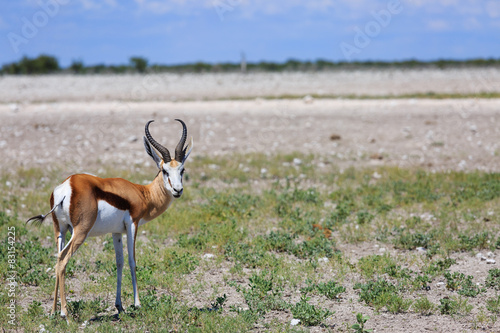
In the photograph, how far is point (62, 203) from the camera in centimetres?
592

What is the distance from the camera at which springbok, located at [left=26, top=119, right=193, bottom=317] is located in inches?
233

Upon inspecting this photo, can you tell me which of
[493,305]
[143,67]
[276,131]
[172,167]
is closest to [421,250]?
[493,305]

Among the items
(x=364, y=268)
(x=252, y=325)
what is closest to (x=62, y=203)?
(x=252, y=325)

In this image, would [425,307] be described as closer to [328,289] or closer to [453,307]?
[453,307]

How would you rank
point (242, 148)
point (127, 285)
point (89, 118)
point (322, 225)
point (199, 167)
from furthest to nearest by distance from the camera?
point (89, 118), point (242, 148), point (199, 167), point (322, 225), point (127, 285)

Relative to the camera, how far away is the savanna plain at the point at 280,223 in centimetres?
652

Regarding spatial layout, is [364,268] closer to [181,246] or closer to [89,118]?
[181,246]

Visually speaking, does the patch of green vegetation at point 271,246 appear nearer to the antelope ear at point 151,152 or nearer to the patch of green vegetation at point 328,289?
the patch of green vegetation at point 328,289

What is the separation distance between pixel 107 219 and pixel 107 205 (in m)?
0.17

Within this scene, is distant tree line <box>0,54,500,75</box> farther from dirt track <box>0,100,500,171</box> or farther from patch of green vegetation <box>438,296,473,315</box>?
patch of green vegetation <box>438,296,473,315</box>

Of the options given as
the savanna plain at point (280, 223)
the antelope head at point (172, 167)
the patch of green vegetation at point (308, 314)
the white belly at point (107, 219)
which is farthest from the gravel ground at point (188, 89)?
the patch of green vegetation at point (308, 314)

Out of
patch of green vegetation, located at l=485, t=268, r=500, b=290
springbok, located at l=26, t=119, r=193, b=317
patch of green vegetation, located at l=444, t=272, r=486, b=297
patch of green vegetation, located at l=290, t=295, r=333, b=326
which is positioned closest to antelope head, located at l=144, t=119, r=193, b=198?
springbok, located at l=26, t=119, r=193, b=317

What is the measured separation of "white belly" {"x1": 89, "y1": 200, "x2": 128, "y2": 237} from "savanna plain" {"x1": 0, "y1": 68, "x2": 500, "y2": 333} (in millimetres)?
1030

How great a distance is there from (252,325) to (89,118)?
642 inches
